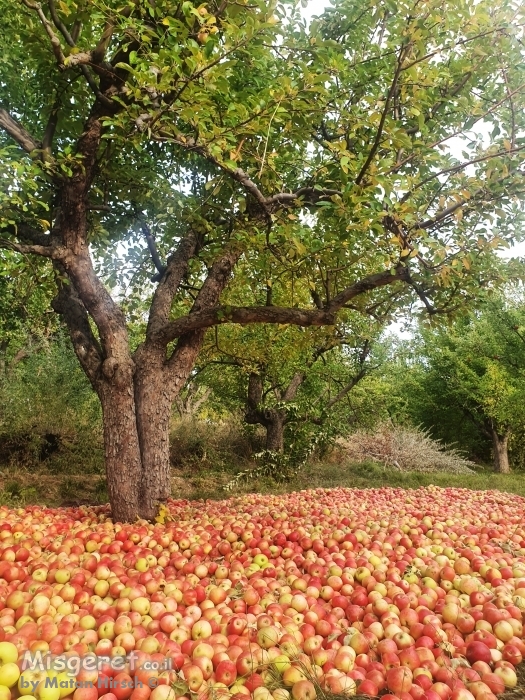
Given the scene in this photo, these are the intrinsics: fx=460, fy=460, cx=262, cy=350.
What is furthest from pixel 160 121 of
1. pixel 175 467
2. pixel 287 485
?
pixel 175 467

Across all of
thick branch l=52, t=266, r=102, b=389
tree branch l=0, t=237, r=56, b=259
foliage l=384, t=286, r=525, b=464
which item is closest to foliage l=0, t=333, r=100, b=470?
thick branch l=52, t=266, r=102, b=389

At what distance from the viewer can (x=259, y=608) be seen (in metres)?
2.99

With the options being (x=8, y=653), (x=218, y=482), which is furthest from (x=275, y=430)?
(x=8, y=653)

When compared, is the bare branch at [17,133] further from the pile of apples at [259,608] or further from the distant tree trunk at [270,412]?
the distant tree trunk at [270,412]

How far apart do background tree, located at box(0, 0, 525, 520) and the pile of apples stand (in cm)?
138

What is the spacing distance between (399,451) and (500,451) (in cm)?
474

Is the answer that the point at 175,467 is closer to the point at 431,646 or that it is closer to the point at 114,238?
the point at 114,238

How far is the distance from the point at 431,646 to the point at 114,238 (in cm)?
708

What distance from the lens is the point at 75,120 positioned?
5.88 m

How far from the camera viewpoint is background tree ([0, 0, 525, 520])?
3709 millimetres

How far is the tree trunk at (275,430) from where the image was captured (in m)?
11.7

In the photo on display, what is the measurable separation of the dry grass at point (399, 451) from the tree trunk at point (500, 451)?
2253mm

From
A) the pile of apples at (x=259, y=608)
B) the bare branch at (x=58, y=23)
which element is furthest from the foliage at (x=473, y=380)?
the bare branch at (x=58, y=23)

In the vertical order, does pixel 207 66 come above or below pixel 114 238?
below
